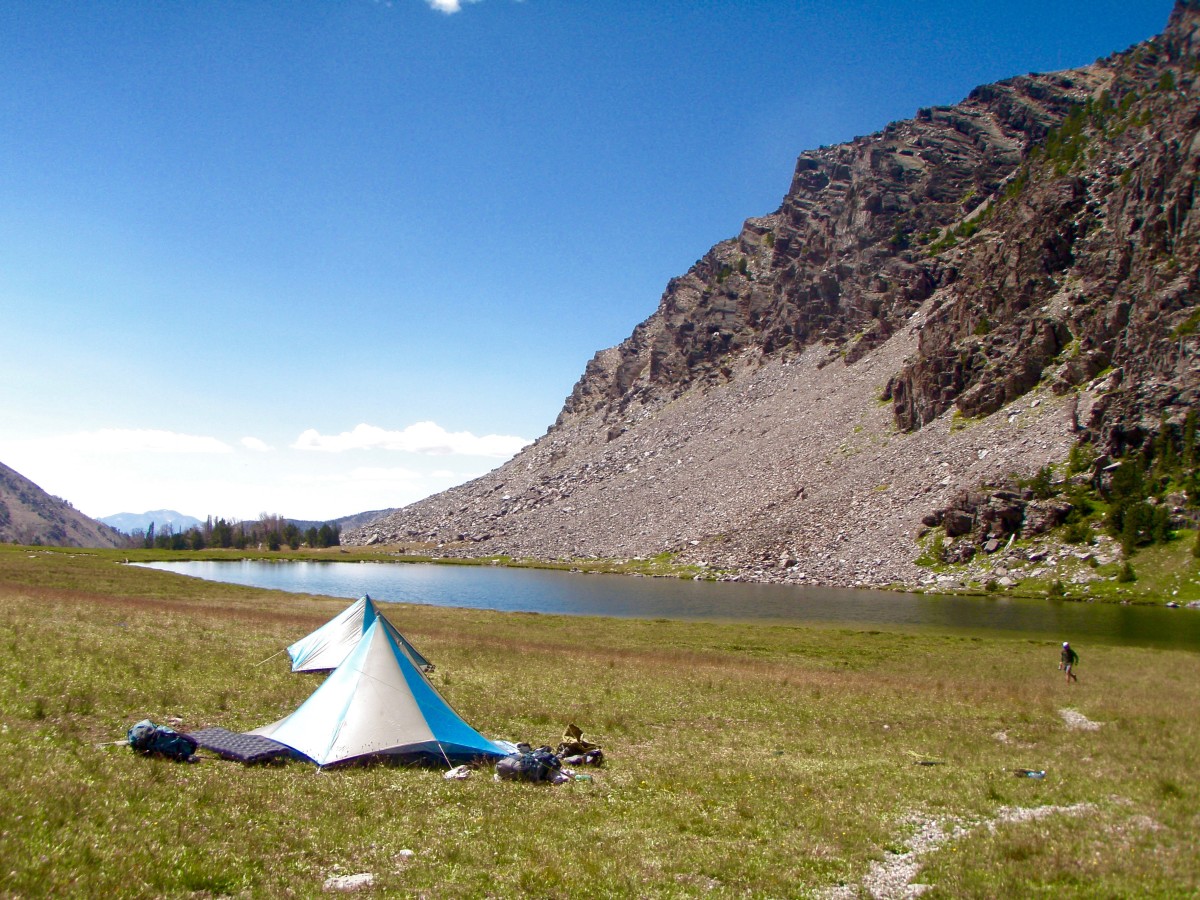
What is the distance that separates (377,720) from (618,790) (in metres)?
5.90

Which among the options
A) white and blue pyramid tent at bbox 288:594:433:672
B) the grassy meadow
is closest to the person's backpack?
the grassy meadow

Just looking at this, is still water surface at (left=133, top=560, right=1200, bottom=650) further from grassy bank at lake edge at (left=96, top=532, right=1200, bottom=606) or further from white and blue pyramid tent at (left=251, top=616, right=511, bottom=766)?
white and blue pyramid tent at (left=251, top=616, right=511, bottom=766)

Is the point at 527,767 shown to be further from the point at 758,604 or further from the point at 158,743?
the point at 758,604

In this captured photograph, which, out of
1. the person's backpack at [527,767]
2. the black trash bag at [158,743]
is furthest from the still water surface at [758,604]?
the black trash bag at [158,743]

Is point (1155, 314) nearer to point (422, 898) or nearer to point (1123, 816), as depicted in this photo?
point (1123, 816)

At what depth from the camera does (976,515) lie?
3848 inches

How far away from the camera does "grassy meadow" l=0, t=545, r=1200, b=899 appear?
1038 centimetres

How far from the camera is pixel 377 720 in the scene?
17.0 meters

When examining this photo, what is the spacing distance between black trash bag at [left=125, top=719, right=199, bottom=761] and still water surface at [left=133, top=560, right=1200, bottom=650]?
58.1 meters

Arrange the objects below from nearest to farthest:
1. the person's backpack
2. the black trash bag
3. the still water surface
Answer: the black trash bag, the person's backpack, the still water surface

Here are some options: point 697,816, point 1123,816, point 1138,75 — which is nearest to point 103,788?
point 697,816

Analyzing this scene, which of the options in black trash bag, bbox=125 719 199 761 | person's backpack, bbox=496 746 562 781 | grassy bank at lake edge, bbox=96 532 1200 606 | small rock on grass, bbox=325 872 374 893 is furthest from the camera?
grassy bank at lake edge, bbox=96 532 1200 606

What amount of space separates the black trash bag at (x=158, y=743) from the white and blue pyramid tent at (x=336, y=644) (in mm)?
13285

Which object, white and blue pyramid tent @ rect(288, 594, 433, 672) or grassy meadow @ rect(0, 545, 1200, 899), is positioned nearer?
grassy meadow @ rect(0, 545, 1200, 899)
